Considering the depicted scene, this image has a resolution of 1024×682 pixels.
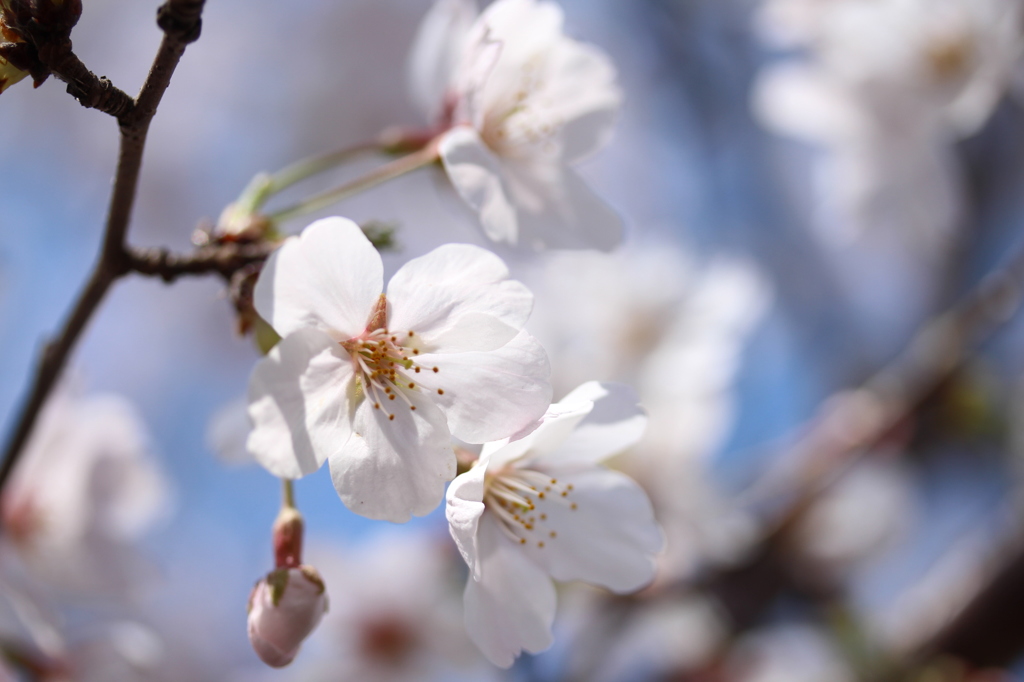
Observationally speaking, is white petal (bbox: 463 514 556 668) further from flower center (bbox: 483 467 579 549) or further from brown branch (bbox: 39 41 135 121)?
brown branch (bbox: 39 41 135 121)

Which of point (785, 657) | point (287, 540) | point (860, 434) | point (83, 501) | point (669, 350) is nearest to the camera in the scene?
point (287, 540)

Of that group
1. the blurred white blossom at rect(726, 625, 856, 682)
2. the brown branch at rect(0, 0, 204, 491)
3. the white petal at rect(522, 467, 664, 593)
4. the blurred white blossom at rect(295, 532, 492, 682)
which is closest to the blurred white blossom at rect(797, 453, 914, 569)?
the blurred white blossom at rect(726, 625, 856, 682)

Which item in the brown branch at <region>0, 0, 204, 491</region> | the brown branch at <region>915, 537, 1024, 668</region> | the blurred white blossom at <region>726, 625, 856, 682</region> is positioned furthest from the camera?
the blurred white blossom at <region>726, 625, 856, 682</region>

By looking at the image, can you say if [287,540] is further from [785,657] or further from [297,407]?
[785,657]

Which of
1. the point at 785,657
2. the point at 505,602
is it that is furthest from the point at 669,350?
the point at 505,602

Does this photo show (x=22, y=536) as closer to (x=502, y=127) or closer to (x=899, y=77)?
(x=502, y=127)

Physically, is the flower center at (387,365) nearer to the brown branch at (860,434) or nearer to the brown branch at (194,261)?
the brown branch at (194,261)

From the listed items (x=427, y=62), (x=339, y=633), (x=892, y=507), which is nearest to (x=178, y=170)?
(x=339, y=633)
